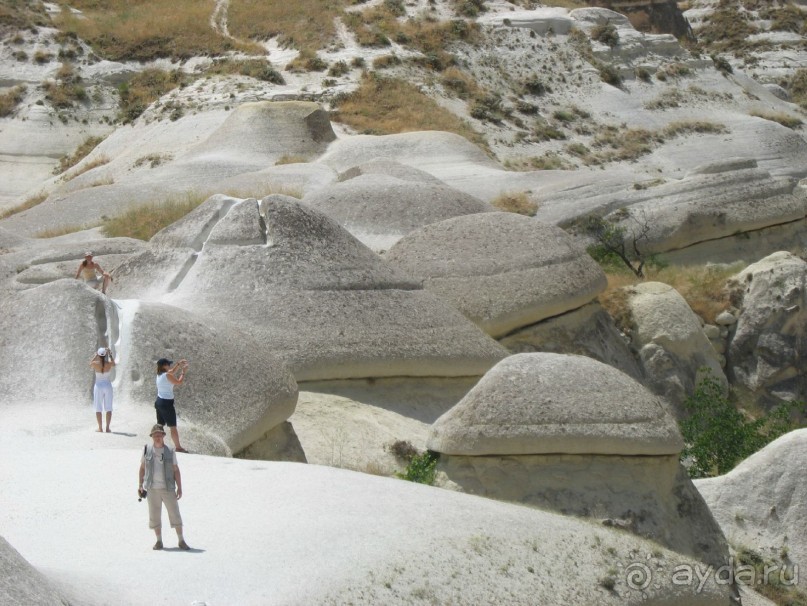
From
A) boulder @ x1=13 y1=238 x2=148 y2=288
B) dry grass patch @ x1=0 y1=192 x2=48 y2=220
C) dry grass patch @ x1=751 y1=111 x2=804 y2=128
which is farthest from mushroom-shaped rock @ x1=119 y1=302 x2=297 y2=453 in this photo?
dry grass patch @ x1=751 y1=111 x2=804 y2=128

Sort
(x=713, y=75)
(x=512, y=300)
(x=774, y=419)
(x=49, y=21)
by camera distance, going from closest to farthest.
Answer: (x=512, y=300) < (x=774, y=419) < (x=713, y=75) < (x=49, y=21)

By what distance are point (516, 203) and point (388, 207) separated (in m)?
4.74

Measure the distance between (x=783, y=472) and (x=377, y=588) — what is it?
5974 mm

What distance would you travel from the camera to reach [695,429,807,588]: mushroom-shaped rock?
43.0 ft

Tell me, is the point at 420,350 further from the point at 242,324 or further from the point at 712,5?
the point at 712,5

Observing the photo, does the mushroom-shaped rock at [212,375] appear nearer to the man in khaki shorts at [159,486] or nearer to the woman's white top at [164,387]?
the woman's white top at [164,387]

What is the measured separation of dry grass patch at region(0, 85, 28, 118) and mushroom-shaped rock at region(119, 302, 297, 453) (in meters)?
32.4

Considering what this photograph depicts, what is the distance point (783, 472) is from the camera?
13.3m

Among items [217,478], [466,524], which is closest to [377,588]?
[466,524]

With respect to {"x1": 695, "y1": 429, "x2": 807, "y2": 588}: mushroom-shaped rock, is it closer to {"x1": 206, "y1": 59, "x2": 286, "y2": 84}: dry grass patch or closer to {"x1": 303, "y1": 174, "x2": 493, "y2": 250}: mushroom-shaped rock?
{"x1": 303, "y1": 174, "x2": 493, "y2": 250}: mushroom-shaped rock

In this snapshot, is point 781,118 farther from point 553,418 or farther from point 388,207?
point 553,418

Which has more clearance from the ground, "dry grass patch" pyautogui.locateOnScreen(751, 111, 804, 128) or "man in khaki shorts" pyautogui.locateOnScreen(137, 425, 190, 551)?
"man in khaki shorts" pyautogui.locateOnScreen(137, 425, 190, 551)

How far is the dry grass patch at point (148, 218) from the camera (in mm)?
23469

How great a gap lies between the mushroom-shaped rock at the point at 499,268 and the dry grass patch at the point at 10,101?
91.0 feet
